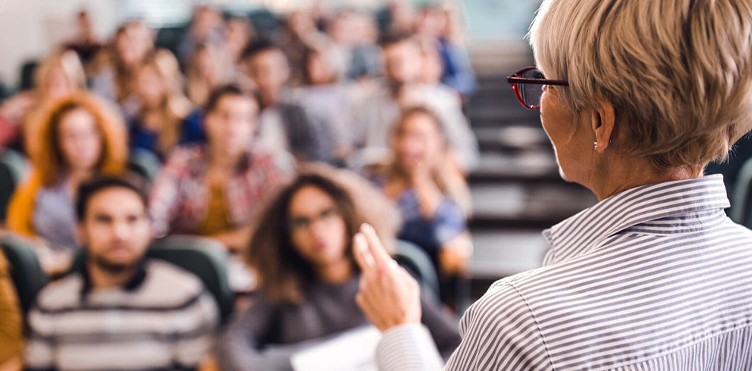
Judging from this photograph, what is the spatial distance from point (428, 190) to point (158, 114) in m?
1.86

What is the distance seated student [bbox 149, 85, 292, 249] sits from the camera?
2.67 meters

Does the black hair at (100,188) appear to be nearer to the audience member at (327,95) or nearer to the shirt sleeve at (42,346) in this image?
the shirt sleeve at (42,346)

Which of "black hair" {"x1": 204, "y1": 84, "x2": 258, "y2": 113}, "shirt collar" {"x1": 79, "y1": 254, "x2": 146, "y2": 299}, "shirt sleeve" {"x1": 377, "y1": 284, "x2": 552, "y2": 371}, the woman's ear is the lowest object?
"shirt collar" {"x1": 79, "y1": 254, "x2": 146, "y2": 299}

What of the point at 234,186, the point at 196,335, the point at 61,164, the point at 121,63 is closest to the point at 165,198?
the point at 234,186

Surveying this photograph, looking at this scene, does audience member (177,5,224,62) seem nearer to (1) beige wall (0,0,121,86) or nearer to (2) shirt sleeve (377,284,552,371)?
(1) beige wall (0,0,121,86)

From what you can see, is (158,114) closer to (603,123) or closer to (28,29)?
(28,29)

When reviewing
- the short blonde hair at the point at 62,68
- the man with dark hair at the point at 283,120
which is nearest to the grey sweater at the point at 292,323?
the man with dark hair at the point at 283,120

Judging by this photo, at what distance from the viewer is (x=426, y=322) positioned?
1543 mm

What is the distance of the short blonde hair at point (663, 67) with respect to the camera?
53 centimetres

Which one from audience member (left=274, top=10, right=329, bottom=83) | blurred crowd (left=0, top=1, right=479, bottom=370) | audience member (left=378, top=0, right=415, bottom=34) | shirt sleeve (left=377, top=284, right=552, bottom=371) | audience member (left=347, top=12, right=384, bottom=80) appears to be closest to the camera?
shirt sleeve (left=377, top=284, right=552, bottom=371)

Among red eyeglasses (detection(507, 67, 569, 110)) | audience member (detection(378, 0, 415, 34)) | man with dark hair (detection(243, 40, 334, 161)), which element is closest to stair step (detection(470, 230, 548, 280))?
man with dark hair (detection(243, 40, 334, 161))

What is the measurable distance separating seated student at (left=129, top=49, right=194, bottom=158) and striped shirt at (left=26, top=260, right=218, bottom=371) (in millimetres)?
1689

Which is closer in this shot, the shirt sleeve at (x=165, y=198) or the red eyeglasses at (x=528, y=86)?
the red eyeglasses at (x=528, y=86)

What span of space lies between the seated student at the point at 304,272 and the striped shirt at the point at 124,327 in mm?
178
